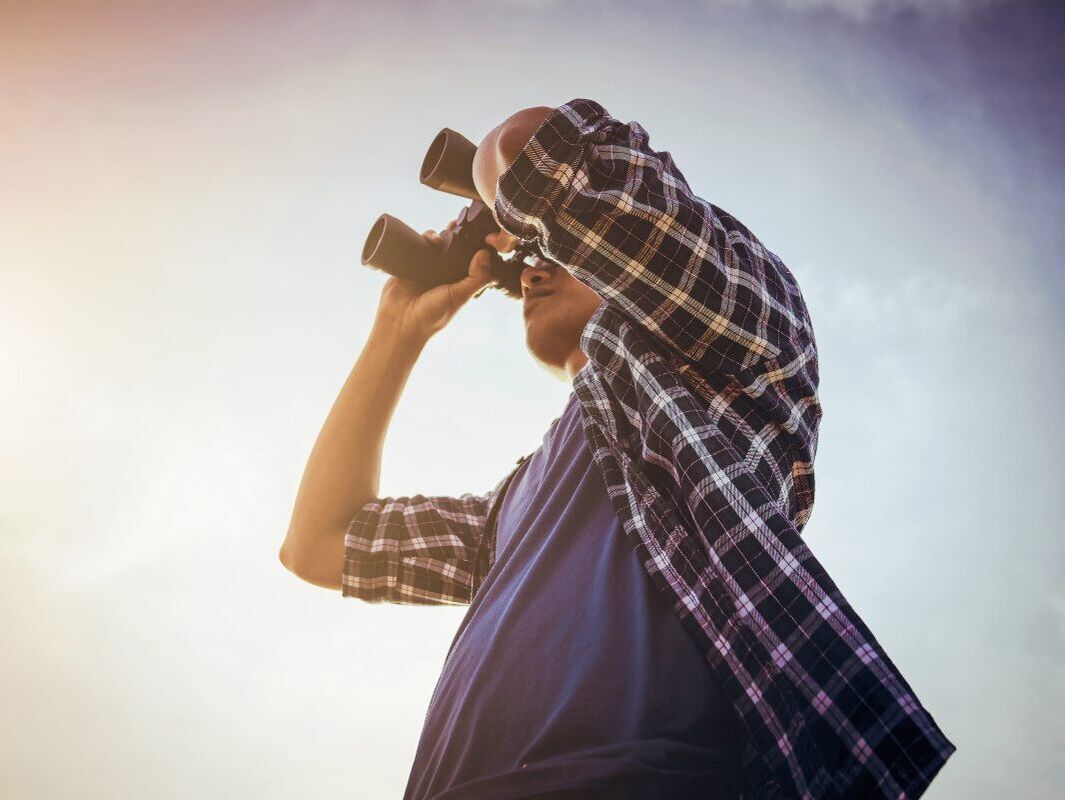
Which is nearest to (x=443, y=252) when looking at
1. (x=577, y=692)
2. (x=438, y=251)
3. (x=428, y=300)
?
(x=438, y=251)

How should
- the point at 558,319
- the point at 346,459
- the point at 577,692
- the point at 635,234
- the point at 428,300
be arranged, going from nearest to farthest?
the point at 577,692 → the point at 635,234 → the point at 558,319 → the point at 346,459 → the point at 428,300

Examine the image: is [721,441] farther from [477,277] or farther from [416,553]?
[477,277]

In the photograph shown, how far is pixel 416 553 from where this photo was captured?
1272mm

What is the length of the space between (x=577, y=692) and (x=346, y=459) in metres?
0.83

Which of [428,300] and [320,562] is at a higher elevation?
[428,300]

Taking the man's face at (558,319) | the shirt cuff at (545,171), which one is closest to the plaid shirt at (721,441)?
the shirt cuff at (545,171)

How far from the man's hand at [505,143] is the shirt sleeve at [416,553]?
0.54 meters

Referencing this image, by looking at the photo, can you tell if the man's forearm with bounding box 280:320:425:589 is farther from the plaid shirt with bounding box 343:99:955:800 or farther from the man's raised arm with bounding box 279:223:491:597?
the plaid shirt with bounding box 343:99:955:800

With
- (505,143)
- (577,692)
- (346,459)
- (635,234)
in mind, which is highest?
(505,143)

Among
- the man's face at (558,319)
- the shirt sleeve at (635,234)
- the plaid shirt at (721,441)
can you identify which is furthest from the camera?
the man's face at (558,319)

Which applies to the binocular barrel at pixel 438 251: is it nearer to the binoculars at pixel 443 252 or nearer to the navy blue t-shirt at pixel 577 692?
the binoculars at pixel 443 252

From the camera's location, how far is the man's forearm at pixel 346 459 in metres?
1.33

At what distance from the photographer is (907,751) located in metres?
0.57

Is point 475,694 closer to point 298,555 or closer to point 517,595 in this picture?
point 517,595
